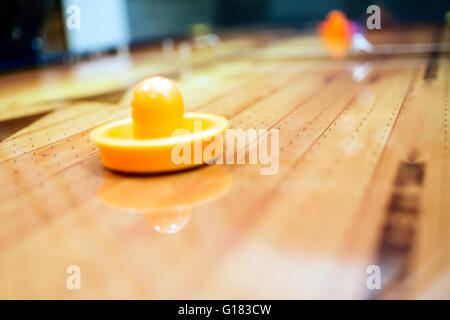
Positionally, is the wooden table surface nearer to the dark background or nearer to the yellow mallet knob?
the yellow mallet knob

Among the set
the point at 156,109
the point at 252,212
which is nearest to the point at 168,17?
the point at 156,109

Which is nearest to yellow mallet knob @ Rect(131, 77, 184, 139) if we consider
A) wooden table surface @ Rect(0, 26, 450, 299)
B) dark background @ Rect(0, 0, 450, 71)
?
wooden table surface @ Rect(0, 26, 450, 299)

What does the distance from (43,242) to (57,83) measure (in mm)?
1539

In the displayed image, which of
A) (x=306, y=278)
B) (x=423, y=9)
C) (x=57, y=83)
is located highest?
(x=423, y=9)

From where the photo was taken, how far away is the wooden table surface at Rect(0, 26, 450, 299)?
0.49 m

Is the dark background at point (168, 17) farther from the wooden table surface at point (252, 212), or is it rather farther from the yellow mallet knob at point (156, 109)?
the yellow mallet knob at point (156, 109)

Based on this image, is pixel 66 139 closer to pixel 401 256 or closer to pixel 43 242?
pixel 43 242

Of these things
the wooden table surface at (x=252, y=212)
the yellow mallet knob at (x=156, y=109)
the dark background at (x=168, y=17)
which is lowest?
the wooden table surface at (x=252, y=212)

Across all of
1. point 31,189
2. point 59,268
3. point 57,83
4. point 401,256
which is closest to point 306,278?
point 401,256

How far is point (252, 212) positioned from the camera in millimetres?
645

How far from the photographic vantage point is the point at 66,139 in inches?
42.1

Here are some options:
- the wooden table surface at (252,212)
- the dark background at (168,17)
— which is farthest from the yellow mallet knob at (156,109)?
the dark background at (168,17)

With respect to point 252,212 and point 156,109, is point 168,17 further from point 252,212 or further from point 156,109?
point 252,212

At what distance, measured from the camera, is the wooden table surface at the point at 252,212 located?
1.61 ft
